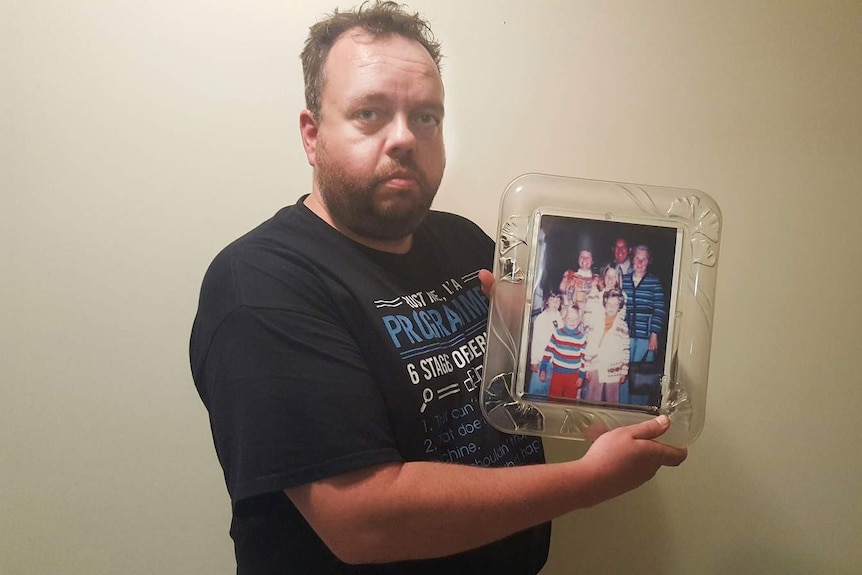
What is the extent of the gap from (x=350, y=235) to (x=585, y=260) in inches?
12.4

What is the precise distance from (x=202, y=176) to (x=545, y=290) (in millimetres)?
570

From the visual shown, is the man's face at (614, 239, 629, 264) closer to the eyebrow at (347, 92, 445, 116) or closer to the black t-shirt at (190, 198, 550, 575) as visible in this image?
the black t-shirt at (190, 198, 550, 575)

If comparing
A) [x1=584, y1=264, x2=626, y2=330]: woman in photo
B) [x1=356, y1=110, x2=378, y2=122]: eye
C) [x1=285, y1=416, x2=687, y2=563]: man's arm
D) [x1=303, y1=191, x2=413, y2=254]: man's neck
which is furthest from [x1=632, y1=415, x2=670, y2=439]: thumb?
[x1=356, y1=110, x2=378, y2=122]: eye

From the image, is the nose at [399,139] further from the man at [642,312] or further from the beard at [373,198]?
the man at [642,312]

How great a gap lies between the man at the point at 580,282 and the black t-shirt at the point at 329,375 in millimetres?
149

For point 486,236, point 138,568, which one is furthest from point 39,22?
point 138,568

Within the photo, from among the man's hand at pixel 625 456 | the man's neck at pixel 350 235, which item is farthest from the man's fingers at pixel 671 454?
the man's neck at pixel 350 235

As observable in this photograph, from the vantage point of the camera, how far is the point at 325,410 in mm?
560

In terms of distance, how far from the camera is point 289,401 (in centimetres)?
56

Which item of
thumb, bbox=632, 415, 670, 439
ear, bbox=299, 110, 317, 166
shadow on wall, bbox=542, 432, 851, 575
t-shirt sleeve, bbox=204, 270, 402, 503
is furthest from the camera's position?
shadow on wall, bbox=542, 432, 851, 575

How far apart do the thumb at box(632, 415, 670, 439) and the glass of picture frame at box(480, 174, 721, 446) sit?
0.02 meters

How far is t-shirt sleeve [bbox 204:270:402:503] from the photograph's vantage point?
548 mm

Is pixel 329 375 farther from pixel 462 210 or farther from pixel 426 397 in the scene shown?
pixel 462 210

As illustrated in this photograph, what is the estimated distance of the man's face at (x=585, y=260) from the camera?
0.68m
